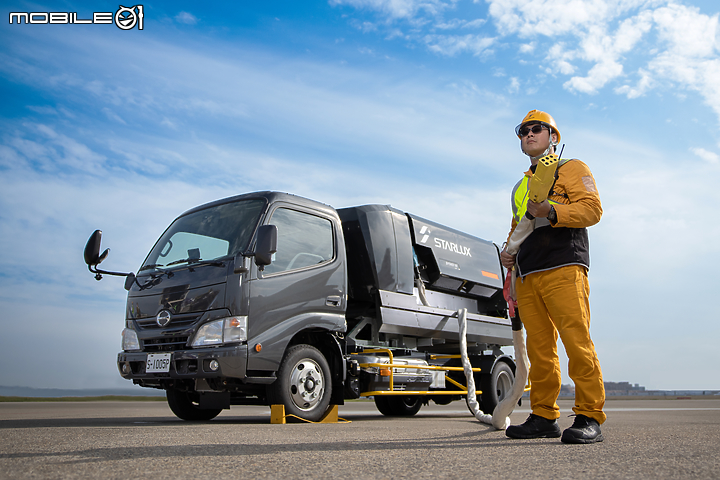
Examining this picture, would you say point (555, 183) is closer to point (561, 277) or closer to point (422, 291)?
point (561, 277)

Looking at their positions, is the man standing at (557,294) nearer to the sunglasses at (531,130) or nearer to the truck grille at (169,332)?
the sunglasses at (531,130)

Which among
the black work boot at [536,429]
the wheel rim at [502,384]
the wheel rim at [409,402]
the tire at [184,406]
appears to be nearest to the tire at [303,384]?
the tire at [184,406]

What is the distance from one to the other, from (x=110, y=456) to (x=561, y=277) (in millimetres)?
2838

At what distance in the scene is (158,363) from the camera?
5.79 meters

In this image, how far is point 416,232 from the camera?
8.02 m

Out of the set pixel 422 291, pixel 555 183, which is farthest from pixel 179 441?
pixel 422 291

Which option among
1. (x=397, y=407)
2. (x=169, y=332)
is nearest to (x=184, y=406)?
(x=169, y=332)

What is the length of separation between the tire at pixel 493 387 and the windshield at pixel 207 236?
438 cm

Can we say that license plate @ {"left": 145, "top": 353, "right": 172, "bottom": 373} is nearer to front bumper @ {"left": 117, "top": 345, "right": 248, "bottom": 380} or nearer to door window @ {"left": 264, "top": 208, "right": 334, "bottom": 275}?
front bumper @ {"left": 117, "top": 345, "right": 248, "bottom": 380}

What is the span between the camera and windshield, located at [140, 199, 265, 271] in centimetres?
612

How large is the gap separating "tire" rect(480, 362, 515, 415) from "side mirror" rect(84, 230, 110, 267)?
5.36m

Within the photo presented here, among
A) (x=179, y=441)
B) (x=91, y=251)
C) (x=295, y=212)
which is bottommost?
(x=179, y=441)

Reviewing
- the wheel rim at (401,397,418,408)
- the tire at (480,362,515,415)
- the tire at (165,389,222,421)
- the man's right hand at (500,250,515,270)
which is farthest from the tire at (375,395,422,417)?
the man's right hand at (500,250,515,270)

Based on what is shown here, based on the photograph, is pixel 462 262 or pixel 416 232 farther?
pixel 462 262
